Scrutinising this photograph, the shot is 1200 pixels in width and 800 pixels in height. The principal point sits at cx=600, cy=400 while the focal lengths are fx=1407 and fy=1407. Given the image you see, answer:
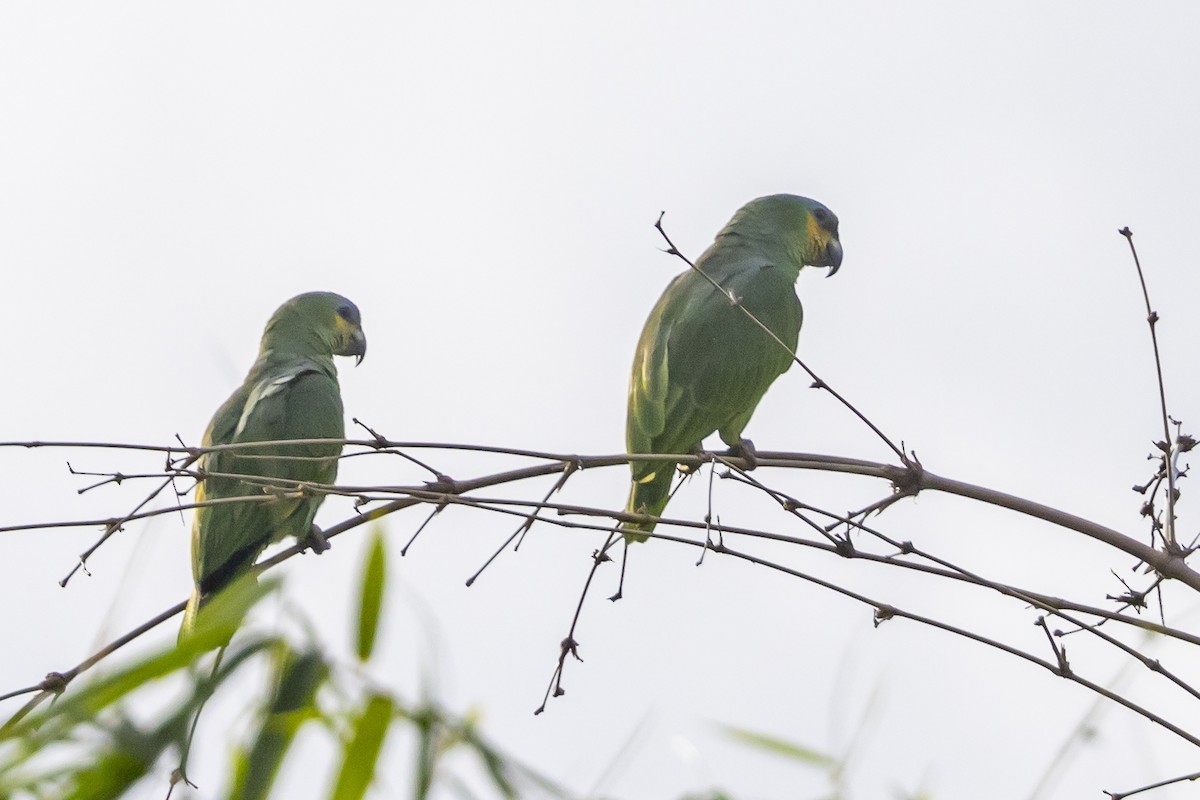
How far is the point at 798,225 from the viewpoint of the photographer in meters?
6.29

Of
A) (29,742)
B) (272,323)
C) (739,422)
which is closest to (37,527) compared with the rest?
(29,742)

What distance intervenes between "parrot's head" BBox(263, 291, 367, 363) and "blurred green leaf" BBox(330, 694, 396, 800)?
5554mm

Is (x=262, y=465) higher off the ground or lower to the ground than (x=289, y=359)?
lower

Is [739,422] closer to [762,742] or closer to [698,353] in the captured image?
[698,353]

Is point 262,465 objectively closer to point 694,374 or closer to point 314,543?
point 314,543

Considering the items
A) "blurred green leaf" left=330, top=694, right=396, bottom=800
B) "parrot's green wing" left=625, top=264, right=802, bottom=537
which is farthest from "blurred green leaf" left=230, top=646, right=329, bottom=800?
"parrot's green wing" left=625, top=264, right=802, bottom=537

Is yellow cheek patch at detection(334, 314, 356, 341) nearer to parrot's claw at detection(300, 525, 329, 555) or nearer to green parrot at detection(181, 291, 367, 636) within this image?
green parrot at detection(181, 291, 367, 636)

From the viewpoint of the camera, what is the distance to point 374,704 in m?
1.24

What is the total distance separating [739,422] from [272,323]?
2623 mm

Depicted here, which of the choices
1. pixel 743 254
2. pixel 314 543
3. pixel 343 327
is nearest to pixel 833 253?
pixel 743 254

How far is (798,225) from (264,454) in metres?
2.54

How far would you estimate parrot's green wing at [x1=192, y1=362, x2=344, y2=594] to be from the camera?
5.32 m


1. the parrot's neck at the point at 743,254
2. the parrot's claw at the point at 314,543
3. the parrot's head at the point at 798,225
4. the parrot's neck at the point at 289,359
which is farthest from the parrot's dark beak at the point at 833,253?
the parrot's claw at the point at 314,543

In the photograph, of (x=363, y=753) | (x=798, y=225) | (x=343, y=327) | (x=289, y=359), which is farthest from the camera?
(x=343, y=327)
